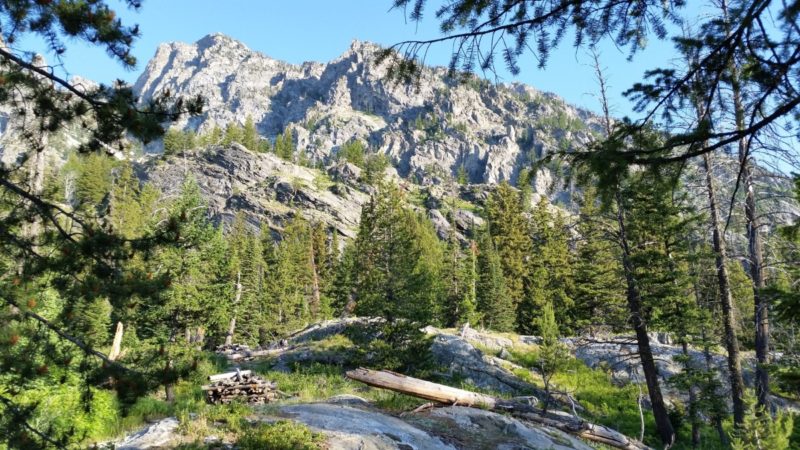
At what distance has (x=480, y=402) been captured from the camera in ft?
42.2

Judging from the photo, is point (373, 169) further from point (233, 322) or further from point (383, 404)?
point (383, 404)

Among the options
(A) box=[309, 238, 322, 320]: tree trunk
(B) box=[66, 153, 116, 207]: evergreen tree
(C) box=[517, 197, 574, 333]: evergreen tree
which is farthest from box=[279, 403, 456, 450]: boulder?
(B) box=[66, 153, 116, 207]: evergreen tree

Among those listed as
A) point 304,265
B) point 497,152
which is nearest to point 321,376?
point 304,265

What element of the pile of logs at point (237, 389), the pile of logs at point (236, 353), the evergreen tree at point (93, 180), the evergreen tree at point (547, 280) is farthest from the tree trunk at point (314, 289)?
the pile of logs at point (237, 389)

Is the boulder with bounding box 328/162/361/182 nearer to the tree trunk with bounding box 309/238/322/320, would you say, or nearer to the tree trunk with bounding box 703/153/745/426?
the tree trunk with bounding box 309/238/322/320

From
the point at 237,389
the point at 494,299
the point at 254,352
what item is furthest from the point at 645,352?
the point at 494,299

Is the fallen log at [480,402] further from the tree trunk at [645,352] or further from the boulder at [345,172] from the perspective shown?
the boulder at [345,172]

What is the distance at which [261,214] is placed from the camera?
8456 centimetres

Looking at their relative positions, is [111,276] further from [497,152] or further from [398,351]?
[497,152]

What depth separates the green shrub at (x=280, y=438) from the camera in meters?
7.09

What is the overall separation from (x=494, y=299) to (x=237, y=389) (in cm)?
3217

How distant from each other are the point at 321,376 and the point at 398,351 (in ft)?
11.1

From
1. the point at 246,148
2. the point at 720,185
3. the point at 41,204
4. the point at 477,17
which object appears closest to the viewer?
the point at 477,17

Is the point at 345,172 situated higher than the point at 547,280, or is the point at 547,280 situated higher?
the point at 345,172
